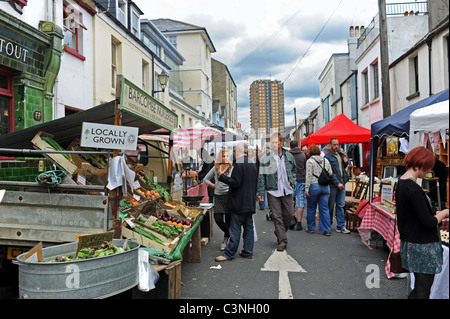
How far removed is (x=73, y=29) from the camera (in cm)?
1110

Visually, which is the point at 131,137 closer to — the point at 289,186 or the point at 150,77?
the point at 289,186

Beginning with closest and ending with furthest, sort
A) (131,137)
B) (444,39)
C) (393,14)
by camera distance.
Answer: (131,137)
(444,39)
(393,14)

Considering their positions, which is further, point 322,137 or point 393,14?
point 393,14

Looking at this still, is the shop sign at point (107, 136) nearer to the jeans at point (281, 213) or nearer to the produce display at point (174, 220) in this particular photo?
the produce display at point (174, 220)

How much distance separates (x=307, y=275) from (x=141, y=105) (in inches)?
135

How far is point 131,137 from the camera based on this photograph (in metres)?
4.10

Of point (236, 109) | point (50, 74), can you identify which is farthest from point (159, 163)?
point (236, 109)

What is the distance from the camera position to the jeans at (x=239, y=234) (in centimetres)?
584

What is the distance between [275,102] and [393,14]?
7278 cm

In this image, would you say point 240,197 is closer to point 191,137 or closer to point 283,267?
point 283,267

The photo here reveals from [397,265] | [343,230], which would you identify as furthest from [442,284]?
[343,230]

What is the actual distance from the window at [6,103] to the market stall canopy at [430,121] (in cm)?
833

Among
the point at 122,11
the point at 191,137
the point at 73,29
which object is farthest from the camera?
the point at 122,11
